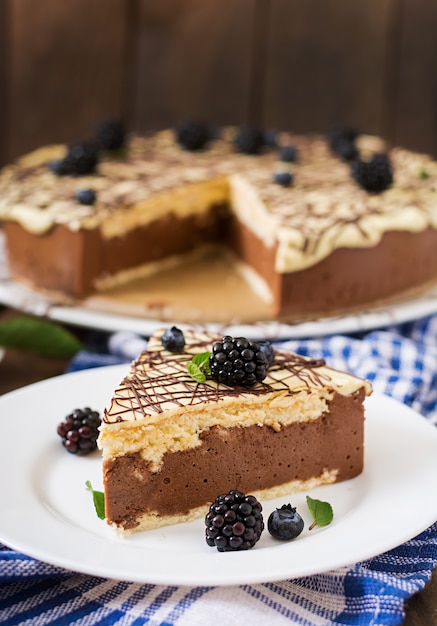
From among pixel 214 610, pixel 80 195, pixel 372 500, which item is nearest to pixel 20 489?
pixel 214 610

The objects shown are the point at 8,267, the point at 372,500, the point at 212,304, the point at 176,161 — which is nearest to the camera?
the point at 372,500

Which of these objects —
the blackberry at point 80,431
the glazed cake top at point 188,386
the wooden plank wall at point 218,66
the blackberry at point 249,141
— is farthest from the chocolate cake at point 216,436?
the wooden plank wall at point 218,66

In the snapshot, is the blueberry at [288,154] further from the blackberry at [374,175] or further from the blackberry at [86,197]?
the blackberry at [86,197]

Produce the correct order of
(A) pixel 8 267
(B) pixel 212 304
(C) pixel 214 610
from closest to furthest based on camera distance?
(C) pixel 214 610 → (B) pixel 212 304 → (A) pixel 8 267

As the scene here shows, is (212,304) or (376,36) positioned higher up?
(376,36)

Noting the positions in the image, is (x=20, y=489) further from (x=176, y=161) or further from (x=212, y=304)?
(x=176, y=161)

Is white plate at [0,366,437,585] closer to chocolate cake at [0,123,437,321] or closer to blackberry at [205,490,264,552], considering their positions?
blackberry at [205,490,264,552]
